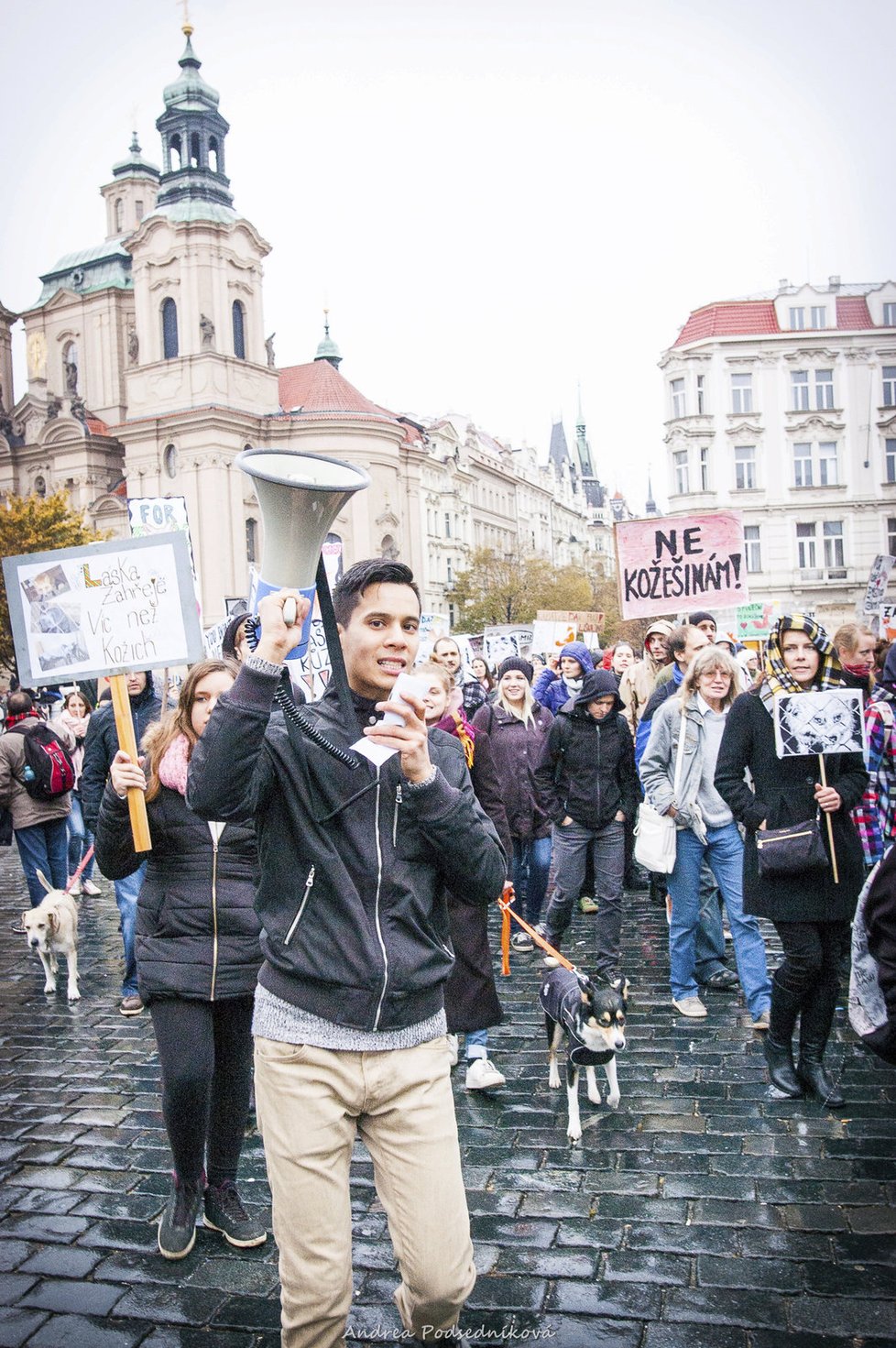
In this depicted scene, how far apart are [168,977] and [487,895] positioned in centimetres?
165

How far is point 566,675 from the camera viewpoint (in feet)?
27.0

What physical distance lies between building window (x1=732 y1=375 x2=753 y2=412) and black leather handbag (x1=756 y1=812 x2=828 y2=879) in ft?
140

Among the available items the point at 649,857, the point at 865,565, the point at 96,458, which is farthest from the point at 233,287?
the point at 649,857

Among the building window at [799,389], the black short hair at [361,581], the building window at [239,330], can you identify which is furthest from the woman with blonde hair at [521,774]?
the building window at [239,330]

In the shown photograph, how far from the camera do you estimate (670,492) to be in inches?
1815

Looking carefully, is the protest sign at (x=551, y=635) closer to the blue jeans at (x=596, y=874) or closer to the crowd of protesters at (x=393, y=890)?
the crowd of protesters at (x=393, y=890)

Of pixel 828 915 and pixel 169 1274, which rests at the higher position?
pixel 828 915

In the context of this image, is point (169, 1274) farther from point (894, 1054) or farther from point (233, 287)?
point (233, 287)

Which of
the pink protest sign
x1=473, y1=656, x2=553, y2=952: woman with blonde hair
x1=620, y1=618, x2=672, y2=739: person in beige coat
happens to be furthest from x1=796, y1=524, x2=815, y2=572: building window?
x1=473, y1=656, x2=553, y2=952: woman with blonde hair

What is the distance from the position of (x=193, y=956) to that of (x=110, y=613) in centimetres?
186

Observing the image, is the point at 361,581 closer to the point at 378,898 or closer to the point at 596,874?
the point at 378,898

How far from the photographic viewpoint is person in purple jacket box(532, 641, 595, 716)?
323 inches

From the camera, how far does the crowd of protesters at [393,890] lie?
266cm

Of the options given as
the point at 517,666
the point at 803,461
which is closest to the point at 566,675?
the point at 517,666
